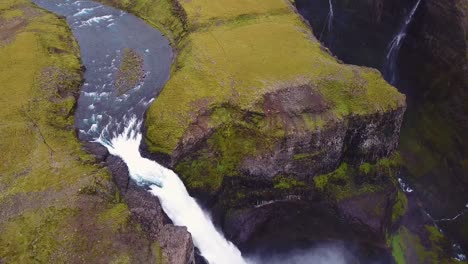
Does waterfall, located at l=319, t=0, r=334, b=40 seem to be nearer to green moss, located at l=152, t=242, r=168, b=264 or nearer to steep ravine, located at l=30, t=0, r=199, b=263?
steep ravine, located at l=30, t=0, r=199, b=263

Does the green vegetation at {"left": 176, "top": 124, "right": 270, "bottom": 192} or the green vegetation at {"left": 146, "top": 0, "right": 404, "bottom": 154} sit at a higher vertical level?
the green vegetation at {"left": 146, "top": 0, "right": 404, "bottom": 154}

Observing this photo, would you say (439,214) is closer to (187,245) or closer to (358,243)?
(358,243)

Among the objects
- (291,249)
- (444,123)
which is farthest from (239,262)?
(444,123)

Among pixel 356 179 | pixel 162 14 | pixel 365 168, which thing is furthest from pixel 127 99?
pixel 365 168

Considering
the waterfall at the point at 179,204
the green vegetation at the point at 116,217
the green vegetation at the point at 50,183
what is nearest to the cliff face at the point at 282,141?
the waterfall at the point at 179,204

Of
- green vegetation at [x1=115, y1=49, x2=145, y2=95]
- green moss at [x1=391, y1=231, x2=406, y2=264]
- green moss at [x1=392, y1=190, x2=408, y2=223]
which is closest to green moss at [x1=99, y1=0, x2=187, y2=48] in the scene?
green vegetation at [x1=115, y1=49, x2=145, y2=95]

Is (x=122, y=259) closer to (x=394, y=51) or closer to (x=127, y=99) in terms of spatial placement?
(x=127, y=99)
